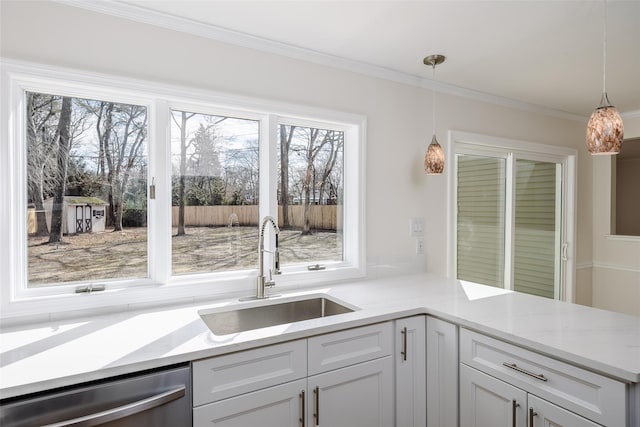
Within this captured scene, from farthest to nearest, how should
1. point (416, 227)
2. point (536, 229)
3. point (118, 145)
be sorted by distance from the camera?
1. point (536, 229)
2. point (416, 227)
3. point (118, 145)

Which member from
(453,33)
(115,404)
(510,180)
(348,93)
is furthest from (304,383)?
(510,180)

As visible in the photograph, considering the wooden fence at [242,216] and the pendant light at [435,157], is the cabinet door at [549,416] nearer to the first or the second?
the pendant light at [435,157]

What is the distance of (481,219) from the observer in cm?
308

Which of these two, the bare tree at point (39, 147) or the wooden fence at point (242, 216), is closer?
the bare tree at point (39, 147)

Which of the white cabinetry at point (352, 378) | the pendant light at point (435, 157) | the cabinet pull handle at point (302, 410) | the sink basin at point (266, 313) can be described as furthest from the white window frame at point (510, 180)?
the cabinet pull handle at point (302, 410)

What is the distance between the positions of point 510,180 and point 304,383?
8.72 ft

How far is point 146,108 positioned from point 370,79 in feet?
4.65

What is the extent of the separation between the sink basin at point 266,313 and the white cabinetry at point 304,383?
26 centimetres

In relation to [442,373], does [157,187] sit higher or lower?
higher

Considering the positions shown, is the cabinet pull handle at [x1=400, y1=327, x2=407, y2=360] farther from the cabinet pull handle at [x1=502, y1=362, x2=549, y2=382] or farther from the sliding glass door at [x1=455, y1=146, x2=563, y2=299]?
the sliding glass door at [x1=455, y1=146, x2=563, y2=299]

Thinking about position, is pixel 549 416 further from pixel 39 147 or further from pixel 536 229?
pixel 536 229

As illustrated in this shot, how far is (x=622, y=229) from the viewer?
377 centimetres

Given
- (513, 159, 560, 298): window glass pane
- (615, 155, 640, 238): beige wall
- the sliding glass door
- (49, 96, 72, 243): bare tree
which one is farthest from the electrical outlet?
(615, 155, 640, 238): beige wall

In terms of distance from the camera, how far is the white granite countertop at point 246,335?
111 centimetres
